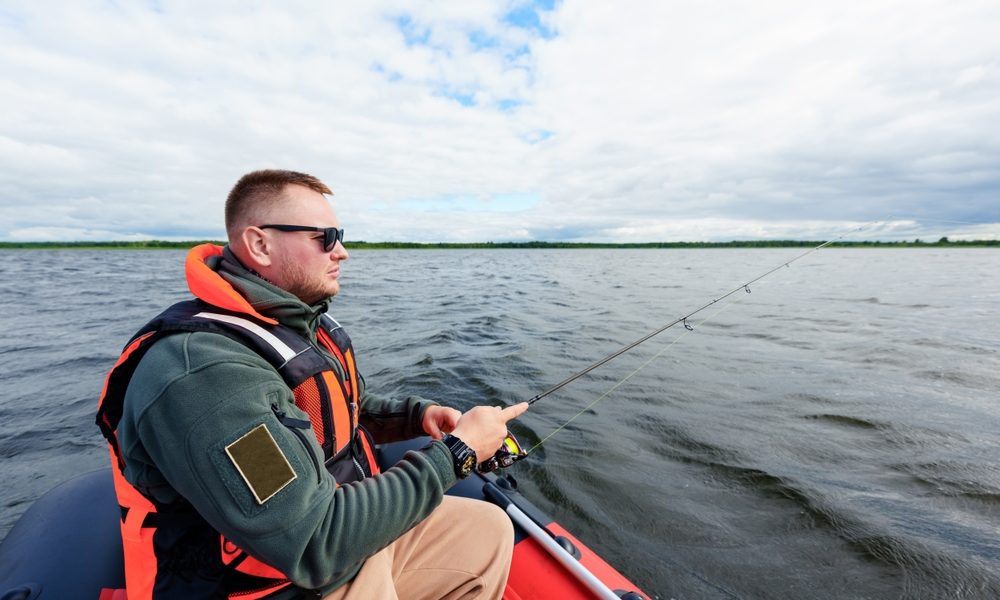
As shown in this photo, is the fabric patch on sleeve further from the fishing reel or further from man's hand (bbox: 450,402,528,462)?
the fishing reel

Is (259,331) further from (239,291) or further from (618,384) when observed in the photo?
(618,384)

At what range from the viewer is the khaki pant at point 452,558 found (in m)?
2.10

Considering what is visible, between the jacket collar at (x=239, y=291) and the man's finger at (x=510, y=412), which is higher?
the jacket collar at (x=239, y=291)

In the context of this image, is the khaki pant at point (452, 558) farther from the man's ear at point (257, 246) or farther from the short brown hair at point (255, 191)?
the short brown hair at point (255, 191)

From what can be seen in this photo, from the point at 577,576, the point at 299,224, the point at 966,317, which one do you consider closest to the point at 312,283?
the point at 299,224

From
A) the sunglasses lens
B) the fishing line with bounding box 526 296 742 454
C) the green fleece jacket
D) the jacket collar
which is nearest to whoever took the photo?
the green fleece jacket

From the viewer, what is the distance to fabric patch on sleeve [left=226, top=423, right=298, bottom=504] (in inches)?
49.4

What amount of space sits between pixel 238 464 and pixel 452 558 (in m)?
1.31

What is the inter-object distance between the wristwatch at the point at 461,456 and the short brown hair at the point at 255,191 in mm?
1250

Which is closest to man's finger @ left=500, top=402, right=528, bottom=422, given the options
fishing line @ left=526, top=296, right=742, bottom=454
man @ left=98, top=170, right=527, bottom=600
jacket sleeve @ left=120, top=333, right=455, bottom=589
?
man @ left=98, top=170, right=527, bottom=600

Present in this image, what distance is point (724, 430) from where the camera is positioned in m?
5.61

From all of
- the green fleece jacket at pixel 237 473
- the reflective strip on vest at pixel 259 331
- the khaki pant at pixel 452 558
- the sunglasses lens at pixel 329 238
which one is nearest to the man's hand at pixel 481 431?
the green fleece jacket at pixel 237 473

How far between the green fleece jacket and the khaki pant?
0.58 meters

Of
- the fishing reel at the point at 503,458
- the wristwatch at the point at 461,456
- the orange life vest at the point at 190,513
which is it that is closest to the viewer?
the orange life vest at the point at 190,513
